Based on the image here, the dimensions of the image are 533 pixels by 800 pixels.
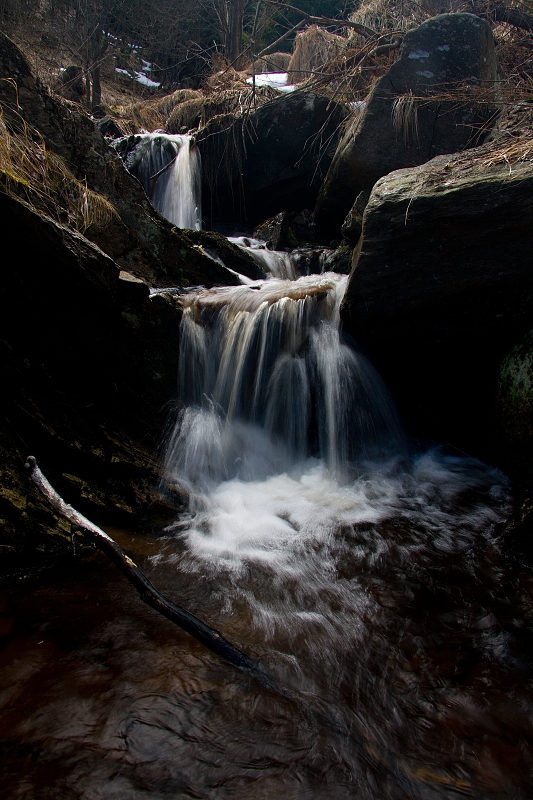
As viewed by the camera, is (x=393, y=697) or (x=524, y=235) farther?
(x=524, y=235)

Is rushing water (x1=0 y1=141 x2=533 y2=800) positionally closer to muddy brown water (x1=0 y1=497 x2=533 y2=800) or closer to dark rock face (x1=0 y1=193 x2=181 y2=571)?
muddy brown water (x1=0 y1=497 x2=533 y2=800)

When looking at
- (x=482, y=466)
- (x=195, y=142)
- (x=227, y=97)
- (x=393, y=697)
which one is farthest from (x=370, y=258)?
(x=227, y=97)

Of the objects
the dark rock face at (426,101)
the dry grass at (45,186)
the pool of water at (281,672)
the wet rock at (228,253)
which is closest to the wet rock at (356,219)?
the dark rock face at (426,101)

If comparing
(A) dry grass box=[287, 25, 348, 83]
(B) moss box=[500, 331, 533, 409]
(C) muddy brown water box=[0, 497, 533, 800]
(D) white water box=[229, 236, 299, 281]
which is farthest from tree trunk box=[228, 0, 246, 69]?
(C) muddy brown water box=[0, 497, 533, 800]

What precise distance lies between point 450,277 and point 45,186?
3.68m

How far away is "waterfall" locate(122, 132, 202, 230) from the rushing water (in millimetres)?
5491

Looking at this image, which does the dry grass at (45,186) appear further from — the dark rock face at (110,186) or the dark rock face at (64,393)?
the dark rock face at (64,393)

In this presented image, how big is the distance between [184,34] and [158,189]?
16.1m

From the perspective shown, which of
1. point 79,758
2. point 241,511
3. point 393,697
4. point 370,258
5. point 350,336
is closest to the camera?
point 79,758

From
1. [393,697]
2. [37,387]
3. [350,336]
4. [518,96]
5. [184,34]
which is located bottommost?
[393,697]

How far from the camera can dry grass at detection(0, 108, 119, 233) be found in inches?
129

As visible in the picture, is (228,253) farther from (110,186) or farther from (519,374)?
(519,374)

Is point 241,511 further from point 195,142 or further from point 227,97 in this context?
point 227,97

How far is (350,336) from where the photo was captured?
15.4 feet
